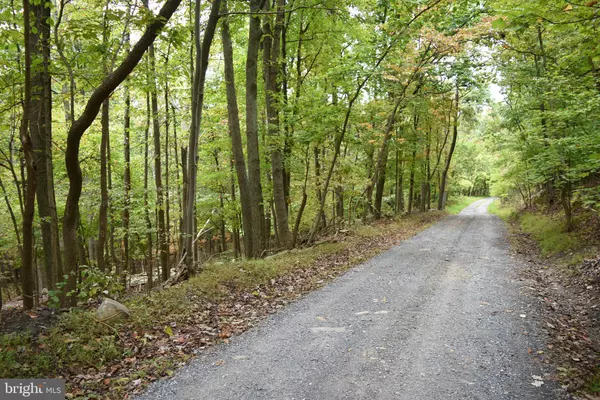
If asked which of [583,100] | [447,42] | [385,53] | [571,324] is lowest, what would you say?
[571,324]

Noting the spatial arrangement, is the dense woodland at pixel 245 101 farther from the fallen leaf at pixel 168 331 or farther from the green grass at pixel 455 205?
the green grass at pixel 455 205

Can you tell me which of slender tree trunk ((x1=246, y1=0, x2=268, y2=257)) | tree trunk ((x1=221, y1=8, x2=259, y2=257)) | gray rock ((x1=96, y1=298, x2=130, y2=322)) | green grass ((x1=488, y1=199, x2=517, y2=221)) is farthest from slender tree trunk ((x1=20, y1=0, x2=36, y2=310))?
green grass ((x1=488, y1=199, x2=517, y2=221))

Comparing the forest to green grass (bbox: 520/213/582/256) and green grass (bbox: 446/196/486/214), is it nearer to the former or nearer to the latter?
green grass (bbox: 520/213/582/256)

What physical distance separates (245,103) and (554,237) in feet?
38.7

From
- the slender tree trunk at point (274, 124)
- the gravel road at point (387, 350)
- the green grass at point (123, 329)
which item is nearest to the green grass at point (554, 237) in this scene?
the gravel road at point (387, 350)

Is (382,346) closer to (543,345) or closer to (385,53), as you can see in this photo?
(543,345)

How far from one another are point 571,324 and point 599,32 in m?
4.25

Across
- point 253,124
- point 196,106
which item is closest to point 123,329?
point 196,106

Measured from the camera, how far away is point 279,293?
716 centimetres

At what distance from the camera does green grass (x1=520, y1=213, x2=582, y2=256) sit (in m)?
9.72

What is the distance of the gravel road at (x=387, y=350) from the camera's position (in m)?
3.68

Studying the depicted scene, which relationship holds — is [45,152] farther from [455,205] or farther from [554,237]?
[455,205]

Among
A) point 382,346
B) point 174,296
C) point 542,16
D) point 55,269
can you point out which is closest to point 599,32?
point 542,16

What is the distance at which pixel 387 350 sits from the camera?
454 centimetres
